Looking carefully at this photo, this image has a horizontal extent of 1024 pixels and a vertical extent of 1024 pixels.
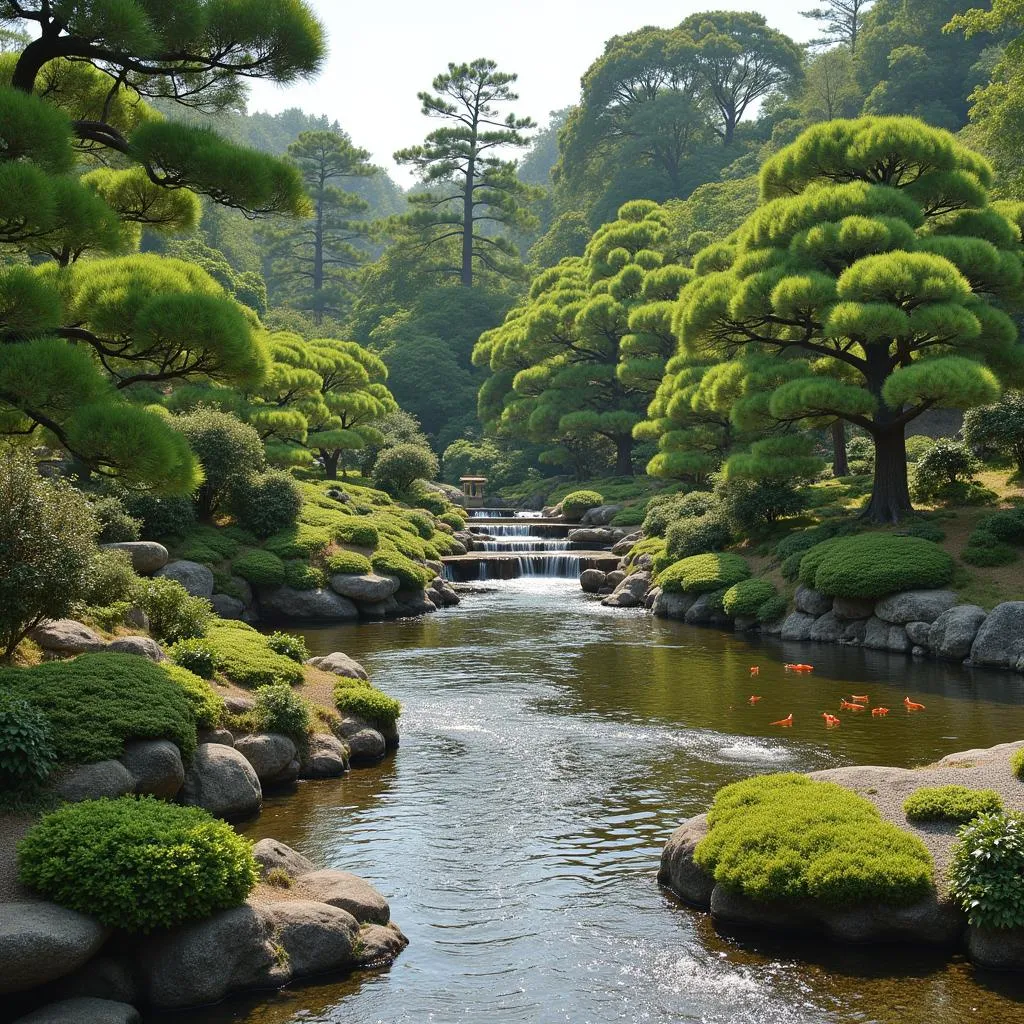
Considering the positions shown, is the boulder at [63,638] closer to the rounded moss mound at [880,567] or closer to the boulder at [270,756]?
the boulder at [270,756]

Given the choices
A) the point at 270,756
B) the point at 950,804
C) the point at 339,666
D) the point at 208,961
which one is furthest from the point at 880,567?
the point at 208,961

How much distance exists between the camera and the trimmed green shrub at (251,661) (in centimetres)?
1516

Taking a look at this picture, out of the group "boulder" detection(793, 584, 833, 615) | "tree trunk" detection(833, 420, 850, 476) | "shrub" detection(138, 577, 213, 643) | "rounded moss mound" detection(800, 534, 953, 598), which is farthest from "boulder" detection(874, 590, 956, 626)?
"shrub" detection(138, 577, 213, 643)

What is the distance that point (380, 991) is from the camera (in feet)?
27.8

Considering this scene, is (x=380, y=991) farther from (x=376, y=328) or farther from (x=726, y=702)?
(x=376, y=328)

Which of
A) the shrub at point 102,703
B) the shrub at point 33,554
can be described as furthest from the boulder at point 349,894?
the shrub at point 33,554

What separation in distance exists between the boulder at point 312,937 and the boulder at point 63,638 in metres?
5.66

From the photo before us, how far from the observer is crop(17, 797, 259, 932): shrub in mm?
8094

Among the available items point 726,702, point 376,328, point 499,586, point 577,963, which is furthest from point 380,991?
point 376,328

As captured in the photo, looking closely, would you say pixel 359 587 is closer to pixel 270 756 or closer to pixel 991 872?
pixel 270 756

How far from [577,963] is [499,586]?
1104 inches

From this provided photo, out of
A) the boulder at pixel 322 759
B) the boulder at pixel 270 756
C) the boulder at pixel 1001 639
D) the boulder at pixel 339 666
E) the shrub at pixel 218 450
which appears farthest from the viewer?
the shrub at pixel 218 450

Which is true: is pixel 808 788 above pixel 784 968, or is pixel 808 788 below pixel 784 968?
above

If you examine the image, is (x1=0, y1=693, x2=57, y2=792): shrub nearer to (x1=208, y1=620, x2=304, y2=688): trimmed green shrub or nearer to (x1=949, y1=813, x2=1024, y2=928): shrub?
(x1=208, y1=620, x2=304, y2=688): trimmed green shrub
